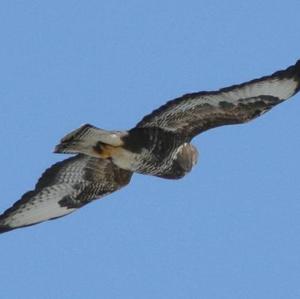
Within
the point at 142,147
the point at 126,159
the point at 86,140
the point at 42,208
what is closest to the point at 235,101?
the point at 142,147

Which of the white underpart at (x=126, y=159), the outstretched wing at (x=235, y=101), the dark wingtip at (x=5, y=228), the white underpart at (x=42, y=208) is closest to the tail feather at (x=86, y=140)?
the white underpart at (x=126, y=159)

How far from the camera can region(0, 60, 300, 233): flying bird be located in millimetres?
16812

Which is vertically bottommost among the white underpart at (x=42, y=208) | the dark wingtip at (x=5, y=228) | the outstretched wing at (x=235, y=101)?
the dark wingtip at (x=5, y=228)

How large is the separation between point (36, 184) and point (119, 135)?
4.41ft

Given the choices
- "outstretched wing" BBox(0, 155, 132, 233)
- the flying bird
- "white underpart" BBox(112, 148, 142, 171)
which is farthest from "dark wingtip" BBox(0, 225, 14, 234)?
"white underpart" BBox(112, 148, 142, 171)

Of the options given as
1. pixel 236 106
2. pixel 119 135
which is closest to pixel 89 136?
pixel 119 135

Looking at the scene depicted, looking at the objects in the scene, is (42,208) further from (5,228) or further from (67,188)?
(5,228)

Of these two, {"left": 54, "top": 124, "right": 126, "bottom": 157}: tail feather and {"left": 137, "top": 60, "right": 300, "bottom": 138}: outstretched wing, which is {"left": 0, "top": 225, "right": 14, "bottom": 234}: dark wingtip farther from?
{"left": 137, "top": 60, "right": 300, "bottom": 138}: outstretched wing

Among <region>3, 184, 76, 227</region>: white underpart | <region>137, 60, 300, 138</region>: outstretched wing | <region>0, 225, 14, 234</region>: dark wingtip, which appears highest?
<region>137, 60, 300, 138</region>: outstretched wing

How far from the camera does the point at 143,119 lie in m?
17.1

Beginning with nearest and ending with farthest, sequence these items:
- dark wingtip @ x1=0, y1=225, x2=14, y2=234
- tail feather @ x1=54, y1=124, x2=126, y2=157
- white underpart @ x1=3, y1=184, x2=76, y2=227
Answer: tail feather @ x1=54, y1=124, x2=126, y2=157
dark wingtip @ x1=0, y1=225, x2=14, y2=234
white underpart @ x1=3, y1=184, x2=76, y2=227

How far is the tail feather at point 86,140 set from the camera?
1688cm

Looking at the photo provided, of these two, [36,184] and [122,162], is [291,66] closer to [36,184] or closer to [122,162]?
[122,162]

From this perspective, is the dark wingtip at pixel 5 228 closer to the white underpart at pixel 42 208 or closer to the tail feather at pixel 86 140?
the white underpart at pixel 42 208
